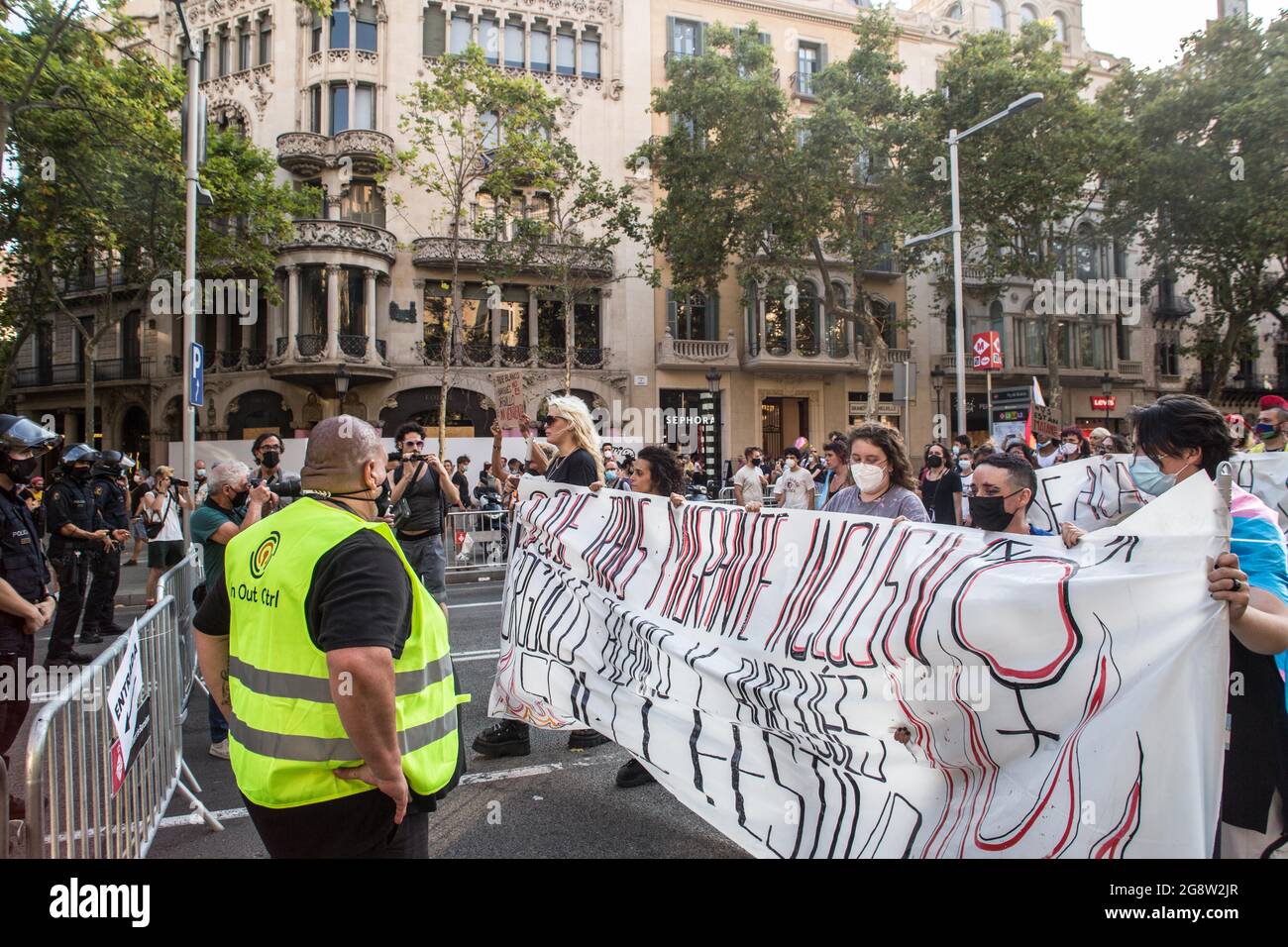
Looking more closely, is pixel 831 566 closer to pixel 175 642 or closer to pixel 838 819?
pixel 838 819

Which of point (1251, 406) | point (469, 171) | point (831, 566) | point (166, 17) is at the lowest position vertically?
point (831, 566)

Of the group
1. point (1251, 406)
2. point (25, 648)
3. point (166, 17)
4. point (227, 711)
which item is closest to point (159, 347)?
point (166, 17)

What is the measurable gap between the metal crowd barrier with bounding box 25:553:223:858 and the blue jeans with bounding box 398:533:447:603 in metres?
2.09

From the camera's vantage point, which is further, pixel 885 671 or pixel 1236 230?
pixel 1236 230

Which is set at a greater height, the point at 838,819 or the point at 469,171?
the point at 469,171

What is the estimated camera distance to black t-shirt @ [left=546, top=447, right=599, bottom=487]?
5.23m

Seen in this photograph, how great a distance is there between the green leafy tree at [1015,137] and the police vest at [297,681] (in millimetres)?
25741

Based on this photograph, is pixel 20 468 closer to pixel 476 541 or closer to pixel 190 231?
pixel 476 541

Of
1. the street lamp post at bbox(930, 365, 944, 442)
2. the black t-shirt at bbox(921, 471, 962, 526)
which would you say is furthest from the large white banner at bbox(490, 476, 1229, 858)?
the street lamp post at bbox(930, 365, 944, 442)

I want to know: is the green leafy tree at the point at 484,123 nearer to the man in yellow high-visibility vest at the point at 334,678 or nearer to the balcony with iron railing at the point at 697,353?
the balcony with iron railing at the point at 697,353

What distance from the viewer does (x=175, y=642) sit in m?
4.79

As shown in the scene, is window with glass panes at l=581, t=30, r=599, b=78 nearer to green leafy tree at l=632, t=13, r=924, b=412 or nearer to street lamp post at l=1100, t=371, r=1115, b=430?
green leafy tree at l=632, t=13, r=924, b=412

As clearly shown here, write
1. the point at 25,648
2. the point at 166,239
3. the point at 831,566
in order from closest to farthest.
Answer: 1. the point at 831,566
2. the point at 25,648
3. the point at 166,239

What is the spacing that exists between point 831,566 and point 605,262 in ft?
86.1
